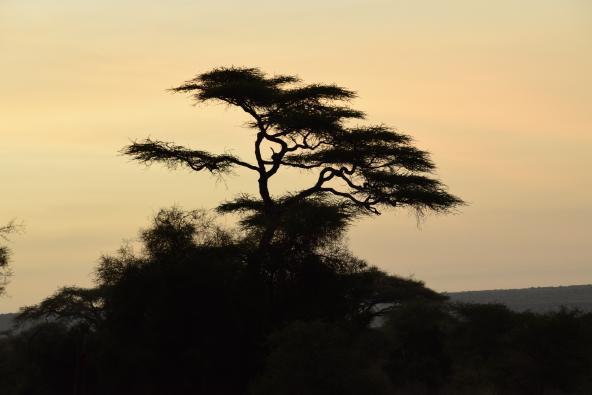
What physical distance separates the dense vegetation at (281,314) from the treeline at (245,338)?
0.15ft

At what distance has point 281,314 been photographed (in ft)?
139

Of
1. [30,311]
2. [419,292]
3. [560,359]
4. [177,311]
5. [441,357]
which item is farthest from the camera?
[419,292]

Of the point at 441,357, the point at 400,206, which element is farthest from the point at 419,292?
the point at 400,206

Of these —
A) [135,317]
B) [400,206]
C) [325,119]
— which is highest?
[325,119]

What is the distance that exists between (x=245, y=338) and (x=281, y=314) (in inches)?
69.8

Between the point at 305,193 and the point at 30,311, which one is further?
the point at 30,311

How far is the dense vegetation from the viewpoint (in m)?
40.3

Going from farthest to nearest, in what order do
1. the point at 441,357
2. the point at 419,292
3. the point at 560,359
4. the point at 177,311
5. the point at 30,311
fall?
the point at 419,292
the point at 30,311
the point at 441,357
the point at 560,359
the point at 177,311

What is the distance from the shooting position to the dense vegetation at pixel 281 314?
4028 centimetres

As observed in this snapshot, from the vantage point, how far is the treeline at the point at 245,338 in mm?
37281

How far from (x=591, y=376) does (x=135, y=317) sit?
17.1m

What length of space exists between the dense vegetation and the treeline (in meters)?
0.05

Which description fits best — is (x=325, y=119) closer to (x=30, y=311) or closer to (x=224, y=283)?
(x=224, y=283)

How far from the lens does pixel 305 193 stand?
4581cm
